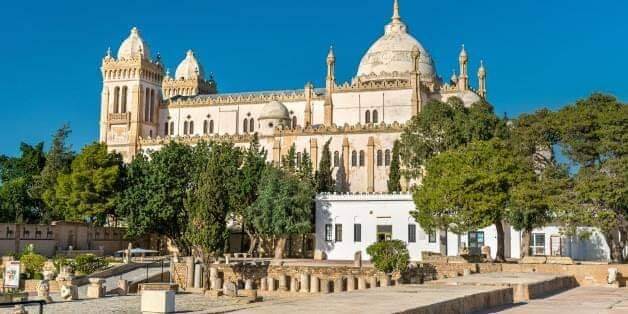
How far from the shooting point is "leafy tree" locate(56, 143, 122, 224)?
5803cm

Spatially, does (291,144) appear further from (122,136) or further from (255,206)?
(122,136)

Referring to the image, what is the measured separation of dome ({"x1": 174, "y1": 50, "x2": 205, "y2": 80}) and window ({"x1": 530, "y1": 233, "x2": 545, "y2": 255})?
5318 centimetres

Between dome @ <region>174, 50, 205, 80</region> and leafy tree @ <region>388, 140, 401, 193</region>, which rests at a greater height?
dome @ <region>174, 50, 205, 80</region>

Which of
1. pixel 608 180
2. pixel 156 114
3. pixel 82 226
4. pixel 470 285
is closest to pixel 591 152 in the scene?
pixel 608 180

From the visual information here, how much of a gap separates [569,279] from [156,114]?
6271cm

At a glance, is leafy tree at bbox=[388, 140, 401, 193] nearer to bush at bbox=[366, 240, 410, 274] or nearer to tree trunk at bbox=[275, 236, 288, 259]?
tree trunk at bbox=[275, 236, 288, 259]

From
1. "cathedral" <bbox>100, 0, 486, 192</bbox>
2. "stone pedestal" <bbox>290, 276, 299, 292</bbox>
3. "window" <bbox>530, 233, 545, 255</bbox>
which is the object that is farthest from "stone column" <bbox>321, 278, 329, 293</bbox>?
"cathedral" <bbox>100, 0, 486, 192</bbox>

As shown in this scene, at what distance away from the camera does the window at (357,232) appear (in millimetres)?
54094

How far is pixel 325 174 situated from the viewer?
216ft

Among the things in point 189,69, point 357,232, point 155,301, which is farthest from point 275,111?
point 155,301

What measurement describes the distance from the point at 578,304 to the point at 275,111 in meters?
54.0

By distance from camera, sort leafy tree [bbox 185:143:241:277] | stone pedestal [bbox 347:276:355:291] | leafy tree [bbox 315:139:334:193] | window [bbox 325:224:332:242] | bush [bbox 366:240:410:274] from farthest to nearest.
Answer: leafy tree [bbox 315:139:334:193] → window [bbox 325:224:332:242] → leafy tree [bbox 185:143:241:277] → bush [bbox 366:240:410:274] → stone pedestal [bbox 347:276:355:291]

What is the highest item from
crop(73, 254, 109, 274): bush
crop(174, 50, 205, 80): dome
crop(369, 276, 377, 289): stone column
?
crop(174, 50, 205, 80): dome

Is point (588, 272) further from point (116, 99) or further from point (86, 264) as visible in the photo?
point (116, 99)
